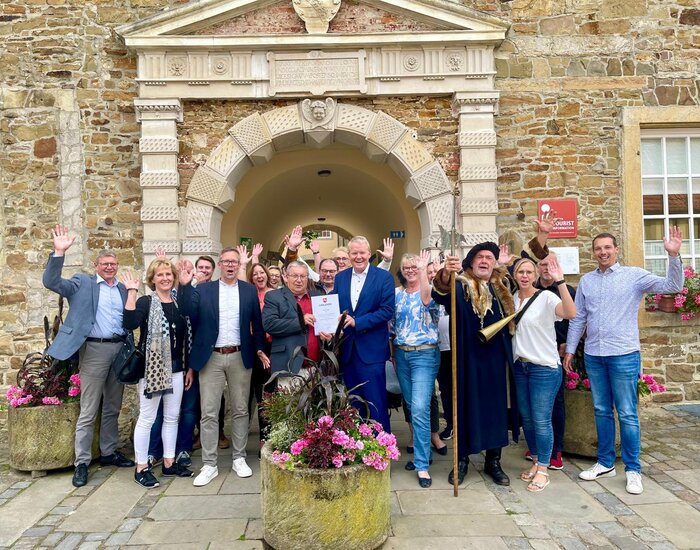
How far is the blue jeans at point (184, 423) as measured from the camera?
4.61m

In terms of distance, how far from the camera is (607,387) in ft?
14.0

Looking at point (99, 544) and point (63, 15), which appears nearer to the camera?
point (99, 544)

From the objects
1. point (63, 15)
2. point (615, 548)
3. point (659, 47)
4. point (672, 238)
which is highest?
point (63, 15)

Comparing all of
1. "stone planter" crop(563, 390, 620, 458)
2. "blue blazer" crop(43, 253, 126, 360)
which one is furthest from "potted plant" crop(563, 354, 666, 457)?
"blue blazer" crop(43, 253, 126, 360)

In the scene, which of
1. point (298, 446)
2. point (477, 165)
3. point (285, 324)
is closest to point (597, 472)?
point (298, 446)

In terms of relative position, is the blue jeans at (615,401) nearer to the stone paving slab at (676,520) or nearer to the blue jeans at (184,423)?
the stone paving slab at (676,520)

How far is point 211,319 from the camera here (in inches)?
170

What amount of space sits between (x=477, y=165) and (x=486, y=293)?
295 cm

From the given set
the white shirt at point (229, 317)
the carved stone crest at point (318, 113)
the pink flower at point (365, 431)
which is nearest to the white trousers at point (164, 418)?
the white shirt at point (229, 317)

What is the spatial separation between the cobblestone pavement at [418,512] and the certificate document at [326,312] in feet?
4.21

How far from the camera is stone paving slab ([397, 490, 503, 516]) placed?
365 cm

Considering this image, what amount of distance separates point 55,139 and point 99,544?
17.0 ft

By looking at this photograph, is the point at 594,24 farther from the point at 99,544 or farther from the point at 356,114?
the point at 99,544

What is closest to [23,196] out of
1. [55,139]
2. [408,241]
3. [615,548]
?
[55,139]
